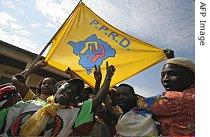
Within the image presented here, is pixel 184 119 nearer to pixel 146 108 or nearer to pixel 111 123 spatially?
pixel 146 108

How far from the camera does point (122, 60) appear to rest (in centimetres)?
399

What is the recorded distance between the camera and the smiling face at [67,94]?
8.00ft

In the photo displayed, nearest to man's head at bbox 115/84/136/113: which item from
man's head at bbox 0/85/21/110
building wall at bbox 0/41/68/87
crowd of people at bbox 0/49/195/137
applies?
crowd of people at bbox 0/49/195/137

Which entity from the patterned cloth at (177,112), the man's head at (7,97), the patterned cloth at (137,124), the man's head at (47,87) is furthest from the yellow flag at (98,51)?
the patterned cloth at (177,112)

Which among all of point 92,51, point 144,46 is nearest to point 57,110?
point 92,51

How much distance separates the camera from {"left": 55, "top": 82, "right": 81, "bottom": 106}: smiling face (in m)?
2.44

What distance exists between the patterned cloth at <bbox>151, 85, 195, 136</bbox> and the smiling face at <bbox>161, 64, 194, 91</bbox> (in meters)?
0.05

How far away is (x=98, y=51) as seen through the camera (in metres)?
3.95

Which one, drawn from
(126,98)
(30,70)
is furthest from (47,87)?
(126,98)

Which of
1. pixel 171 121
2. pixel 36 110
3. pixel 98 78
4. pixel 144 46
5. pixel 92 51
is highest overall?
pixel 144 46

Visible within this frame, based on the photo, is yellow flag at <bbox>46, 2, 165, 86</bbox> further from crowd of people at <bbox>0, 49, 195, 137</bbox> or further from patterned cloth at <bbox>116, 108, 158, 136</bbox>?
patterned cloth at <bbox>116, 108, 158, 136</bbox>

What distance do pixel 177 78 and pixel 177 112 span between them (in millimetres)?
270

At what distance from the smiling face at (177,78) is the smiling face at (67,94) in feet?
A: 2.54

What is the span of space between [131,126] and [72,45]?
2.17 metres
